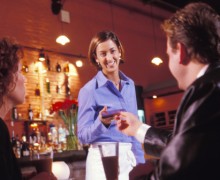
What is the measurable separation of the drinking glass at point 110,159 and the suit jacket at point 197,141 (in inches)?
6.5

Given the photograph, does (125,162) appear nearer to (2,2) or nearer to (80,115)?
→ (80,115)

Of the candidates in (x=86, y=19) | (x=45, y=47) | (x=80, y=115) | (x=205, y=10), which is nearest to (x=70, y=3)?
(x=86, y=19)

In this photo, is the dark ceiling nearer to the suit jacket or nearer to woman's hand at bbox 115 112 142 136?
woman's hand at bbox 115 112 142 136

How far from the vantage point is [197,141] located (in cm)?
85

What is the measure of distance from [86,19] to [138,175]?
7.24m

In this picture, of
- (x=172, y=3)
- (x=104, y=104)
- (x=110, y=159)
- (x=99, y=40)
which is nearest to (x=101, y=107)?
(x=104, y=104)

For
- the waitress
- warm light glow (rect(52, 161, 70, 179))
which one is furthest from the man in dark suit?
the waitress

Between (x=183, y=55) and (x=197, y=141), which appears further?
(x=183, y=55)

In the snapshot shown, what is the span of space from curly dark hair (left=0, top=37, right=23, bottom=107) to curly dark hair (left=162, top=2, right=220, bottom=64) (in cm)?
72

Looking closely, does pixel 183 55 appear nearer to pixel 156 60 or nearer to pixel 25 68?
pixel 25 68

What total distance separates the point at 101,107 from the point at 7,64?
72cm

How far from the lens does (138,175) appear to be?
982 mm

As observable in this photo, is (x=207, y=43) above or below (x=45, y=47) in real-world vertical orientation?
below

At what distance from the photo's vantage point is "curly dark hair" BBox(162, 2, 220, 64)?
43.1 inches
